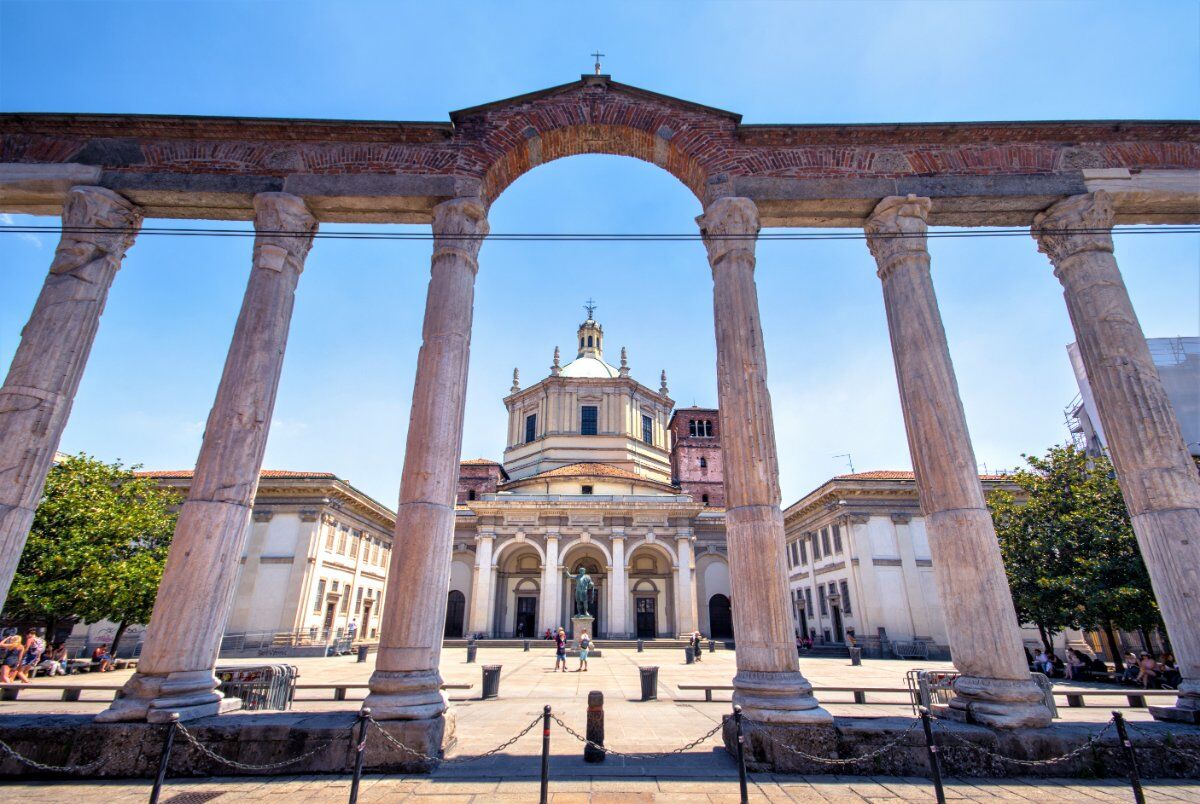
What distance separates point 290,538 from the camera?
26.9m

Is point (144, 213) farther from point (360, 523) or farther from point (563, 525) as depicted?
point (563, 525)

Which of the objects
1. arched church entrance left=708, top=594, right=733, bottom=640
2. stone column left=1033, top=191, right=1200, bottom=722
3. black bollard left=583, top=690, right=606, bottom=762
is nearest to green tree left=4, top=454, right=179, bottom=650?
black bollard left=583, top=690, right=606, bottom=762

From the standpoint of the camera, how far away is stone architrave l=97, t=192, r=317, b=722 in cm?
638

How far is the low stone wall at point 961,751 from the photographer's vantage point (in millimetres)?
5918

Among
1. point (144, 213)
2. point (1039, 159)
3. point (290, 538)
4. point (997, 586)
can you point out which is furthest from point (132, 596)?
point (1039, 159)

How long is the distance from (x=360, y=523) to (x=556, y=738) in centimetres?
2782

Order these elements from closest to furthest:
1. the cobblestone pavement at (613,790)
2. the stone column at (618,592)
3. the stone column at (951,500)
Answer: the cobblestone pavement at (613,790), the stone column at (951,500), the stone column at (618,592)

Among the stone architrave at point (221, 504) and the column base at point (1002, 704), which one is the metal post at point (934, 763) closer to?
the column base at point (1002, 704)

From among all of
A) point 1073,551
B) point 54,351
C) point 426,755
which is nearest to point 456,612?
point 1073,551

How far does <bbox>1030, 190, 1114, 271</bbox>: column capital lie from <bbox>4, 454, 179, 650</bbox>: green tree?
2417 centimetres

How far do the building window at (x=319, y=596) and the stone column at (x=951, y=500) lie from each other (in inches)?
1074

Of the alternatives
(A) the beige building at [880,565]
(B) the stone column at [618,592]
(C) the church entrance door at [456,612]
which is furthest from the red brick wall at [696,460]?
(C) the church entrance door at [456,612]

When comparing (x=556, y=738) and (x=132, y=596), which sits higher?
(x=132, y=596)

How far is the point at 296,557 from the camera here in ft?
86.8
